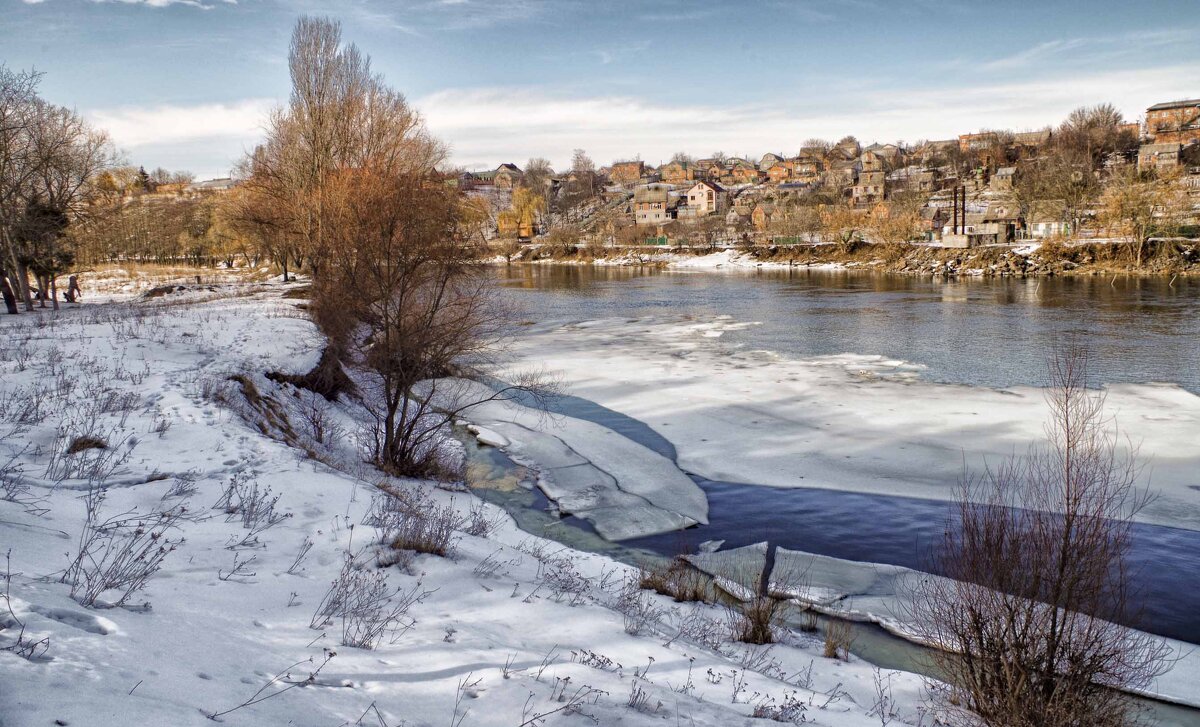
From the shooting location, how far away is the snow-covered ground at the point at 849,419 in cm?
1290

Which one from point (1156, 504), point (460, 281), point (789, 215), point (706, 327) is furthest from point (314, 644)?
point (789, 215)

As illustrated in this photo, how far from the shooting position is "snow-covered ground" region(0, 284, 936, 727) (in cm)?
384

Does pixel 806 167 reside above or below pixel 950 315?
above

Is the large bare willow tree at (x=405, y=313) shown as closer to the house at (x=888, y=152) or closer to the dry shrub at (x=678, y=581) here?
the dry shrub at (x=678, y=581)

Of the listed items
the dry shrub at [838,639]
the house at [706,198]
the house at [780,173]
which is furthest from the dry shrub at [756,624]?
the house at [780,173]

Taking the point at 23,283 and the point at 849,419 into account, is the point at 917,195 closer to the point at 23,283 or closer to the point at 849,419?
the point at 849,419

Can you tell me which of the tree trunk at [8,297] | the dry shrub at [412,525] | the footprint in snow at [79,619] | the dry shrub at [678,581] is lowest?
the dry shrub at [678,581]

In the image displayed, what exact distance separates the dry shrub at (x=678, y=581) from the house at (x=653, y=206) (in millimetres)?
123888

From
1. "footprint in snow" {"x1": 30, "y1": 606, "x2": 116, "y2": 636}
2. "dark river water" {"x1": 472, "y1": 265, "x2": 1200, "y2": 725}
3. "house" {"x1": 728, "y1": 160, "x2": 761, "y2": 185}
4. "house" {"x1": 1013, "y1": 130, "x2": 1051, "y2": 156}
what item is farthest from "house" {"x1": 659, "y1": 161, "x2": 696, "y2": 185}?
"footprint in snow" {"x1": 30, "y1": 606, "x2": 116, "y2": 636}

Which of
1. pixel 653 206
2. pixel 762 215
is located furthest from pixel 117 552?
pixel 653 206

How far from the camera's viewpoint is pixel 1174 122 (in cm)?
11844

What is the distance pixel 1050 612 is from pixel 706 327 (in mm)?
27489

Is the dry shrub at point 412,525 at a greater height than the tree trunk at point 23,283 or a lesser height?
lesser

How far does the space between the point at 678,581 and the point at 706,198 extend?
452 feet
